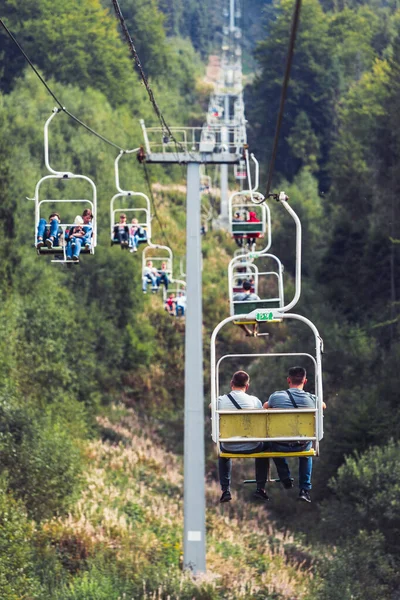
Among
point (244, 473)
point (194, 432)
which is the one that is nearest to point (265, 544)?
point (194, 432)

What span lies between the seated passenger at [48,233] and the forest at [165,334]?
7787mm

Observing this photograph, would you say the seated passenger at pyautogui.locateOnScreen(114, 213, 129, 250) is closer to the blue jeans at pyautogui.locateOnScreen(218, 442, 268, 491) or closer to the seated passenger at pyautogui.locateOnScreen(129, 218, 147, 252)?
the seated passenger at pyautogui.locateOnScreen(129, 218, 147, 252)

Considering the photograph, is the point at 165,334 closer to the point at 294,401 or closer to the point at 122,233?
the point at 122,233

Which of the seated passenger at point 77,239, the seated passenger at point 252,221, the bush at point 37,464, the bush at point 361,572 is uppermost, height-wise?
the seated passenger at point 252,221

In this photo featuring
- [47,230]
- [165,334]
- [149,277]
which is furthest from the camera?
[165,334]

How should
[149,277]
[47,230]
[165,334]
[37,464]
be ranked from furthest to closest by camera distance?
1. [165,334]
2. [37,464]
3. [149,277]
4. [47,230]

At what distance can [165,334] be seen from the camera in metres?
52.2

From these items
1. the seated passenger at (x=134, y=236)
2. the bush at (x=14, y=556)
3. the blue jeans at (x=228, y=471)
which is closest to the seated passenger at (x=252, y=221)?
the seated passenger at (x=134, y=236)

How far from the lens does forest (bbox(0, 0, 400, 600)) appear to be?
27.6 meters

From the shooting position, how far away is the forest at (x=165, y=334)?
2756 cm

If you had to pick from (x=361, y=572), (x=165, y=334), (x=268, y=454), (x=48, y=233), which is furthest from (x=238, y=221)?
(x=165, y=334)

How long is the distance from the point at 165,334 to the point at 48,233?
34339mm

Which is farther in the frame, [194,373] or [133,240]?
[194,373]

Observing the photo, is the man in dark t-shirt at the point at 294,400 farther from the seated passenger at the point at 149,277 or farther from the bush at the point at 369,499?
the bush at the point at 369,499
